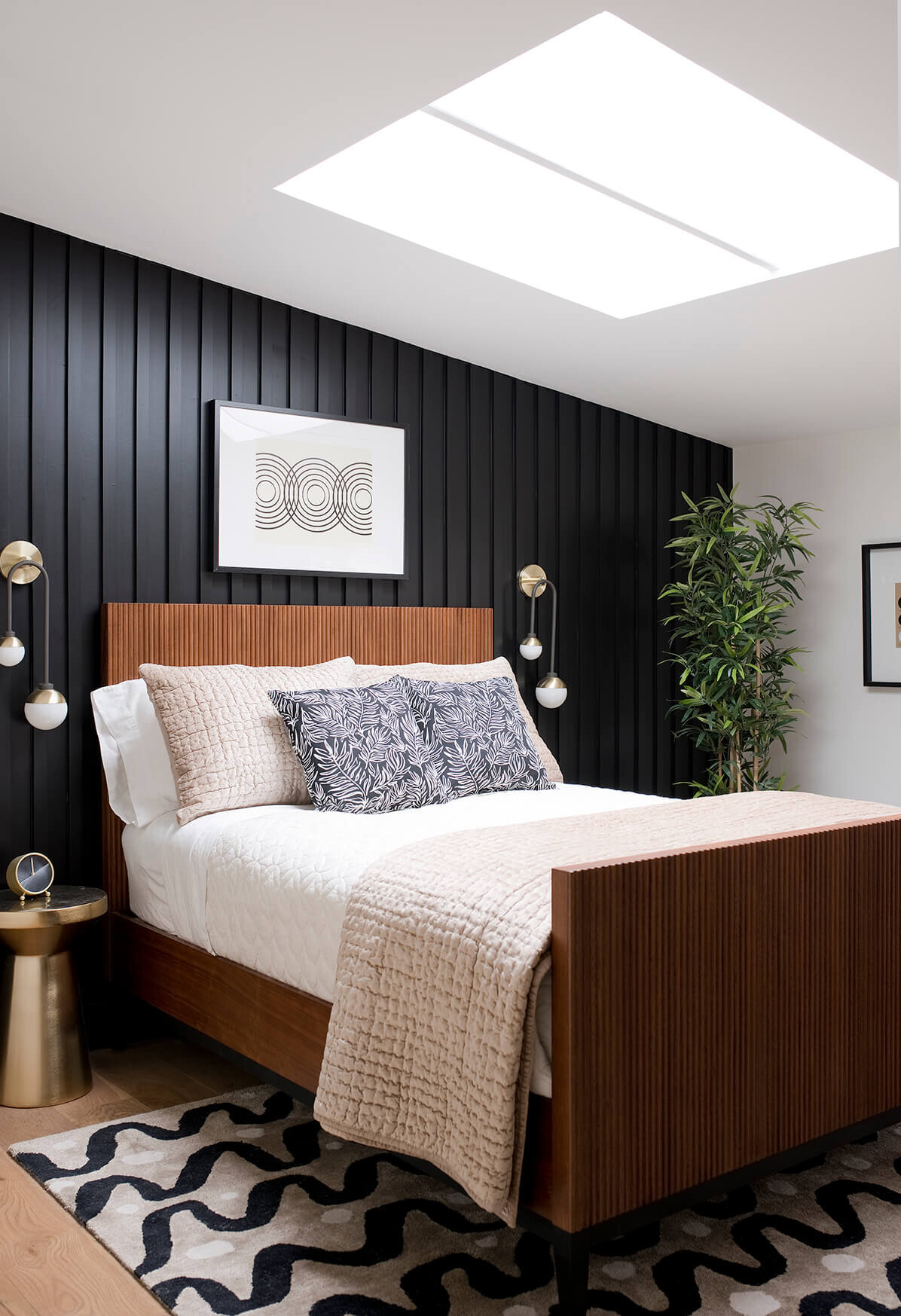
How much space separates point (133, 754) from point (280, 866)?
2.90 ft

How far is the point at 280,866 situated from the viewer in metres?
2.57

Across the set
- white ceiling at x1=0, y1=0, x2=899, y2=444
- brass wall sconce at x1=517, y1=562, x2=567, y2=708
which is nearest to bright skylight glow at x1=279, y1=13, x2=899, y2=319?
white ceiling at x1=0, y1=0, x2=899, y2=444

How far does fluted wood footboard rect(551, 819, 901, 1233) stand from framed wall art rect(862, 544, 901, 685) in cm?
254

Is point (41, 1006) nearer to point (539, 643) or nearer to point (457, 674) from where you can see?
point (457, 674)

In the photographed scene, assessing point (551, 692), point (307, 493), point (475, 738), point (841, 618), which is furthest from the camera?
point (841, 618)

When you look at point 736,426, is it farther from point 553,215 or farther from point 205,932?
point 205,932

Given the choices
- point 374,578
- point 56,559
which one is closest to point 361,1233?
point 56,559

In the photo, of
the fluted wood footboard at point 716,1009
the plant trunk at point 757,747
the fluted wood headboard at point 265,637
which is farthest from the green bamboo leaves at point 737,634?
the fluted wood footboard at point 716,1009

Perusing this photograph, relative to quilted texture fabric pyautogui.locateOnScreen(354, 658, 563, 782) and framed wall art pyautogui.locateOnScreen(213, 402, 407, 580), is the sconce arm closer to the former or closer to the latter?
framed wall art pyautogui.locateOnScreen(213, 402, 407, 580)

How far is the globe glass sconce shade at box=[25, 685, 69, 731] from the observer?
3148mm

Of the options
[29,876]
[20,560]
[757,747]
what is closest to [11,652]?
[20,560]

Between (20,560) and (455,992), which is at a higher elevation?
(20,560)

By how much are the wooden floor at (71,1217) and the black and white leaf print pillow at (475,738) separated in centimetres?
104

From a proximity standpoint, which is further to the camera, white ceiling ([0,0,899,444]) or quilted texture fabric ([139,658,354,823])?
quilted texture fabric ([139,658,354,823])
